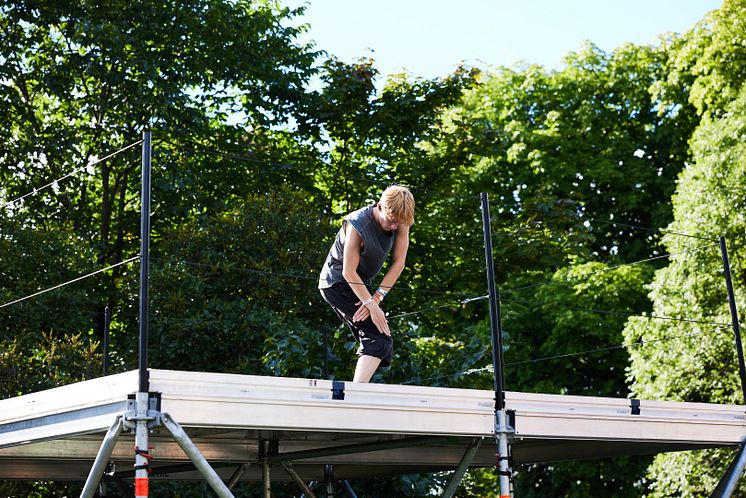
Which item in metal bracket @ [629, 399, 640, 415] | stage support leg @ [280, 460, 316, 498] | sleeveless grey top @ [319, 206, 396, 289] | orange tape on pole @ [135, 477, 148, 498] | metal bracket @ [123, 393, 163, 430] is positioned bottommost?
orange tape on pole @ [135, 477, 148, 498]

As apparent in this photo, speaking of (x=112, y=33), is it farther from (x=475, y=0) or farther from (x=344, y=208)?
(x=475, y=0)

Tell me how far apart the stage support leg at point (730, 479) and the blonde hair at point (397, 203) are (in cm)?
294

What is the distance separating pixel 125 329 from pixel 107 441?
924 centimetres

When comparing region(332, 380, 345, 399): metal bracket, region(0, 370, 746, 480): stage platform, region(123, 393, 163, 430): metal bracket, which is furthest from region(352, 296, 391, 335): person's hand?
region(123, 393, 163, 430): metal bracket

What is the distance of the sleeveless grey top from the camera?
5562mm

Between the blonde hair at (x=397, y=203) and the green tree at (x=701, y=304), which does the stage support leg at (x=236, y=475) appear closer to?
the blonde hair at (x=397, y=203)

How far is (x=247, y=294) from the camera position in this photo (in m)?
12.6

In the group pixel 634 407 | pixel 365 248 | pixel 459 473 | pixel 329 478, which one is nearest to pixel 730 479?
pixel 634 407

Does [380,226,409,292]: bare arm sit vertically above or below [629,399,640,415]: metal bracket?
above

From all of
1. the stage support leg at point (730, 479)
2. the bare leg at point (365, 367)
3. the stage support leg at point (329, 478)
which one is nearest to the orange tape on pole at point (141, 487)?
the bare leg at point (365, 367)

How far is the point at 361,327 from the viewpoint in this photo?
5742 mm

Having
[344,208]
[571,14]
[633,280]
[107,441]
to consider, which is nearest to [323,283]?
[107,441]

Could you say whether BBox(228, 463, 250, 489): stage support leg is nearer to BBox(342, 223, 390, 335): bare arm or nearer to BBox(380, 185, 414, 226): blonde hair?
BBox(342, 223, 390, 335): bare arm

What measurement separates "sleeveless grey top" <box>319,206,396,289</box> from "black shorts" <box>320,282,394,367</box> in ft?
0.19
